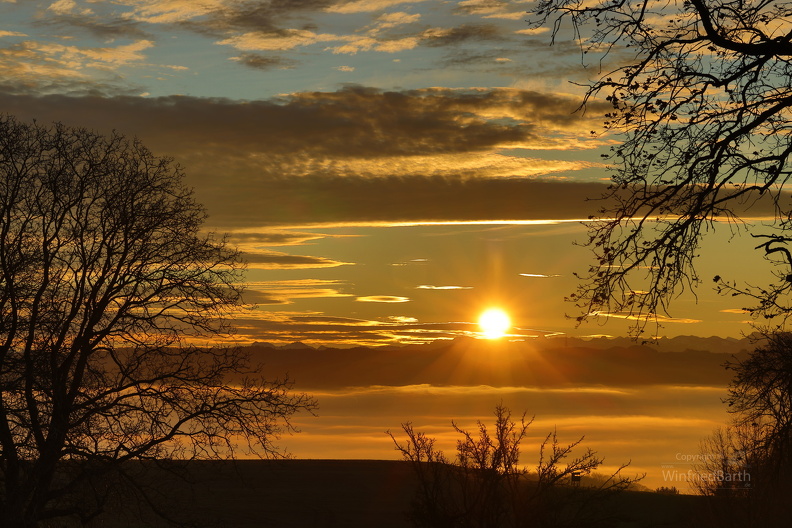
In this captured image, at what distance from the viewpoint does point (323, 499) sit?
209ft

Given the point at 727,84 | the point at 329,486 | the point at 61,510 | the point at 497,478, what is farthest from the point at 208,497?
the point at 727,84

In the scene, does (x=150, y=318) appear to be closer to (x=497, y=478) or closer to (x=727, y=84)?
(x=497, y=478)

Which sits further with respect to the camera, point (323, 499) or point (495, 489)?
point (323, 499)

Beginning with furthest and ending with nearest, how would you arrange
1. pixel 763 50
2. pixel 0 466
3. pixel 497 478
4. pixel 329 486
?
pixel 329 486 < pixel 0 466 < pixel 497 478 < pixel 763 50

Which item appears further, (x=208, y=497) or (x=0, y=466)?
(x=208, y=497)

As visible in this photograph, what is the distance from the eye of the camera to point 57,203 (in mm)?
20734

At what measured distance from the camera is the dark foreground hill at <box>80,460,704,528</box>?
53.4 m

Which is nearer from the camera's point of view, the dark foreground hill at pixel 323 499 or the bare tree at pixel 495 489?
the bare tree at pixel 495 489

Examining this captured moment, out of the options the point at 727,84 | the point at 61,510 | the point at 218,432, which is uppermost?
the point at 727,84

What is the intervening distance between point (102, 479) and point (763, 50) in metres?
17.0

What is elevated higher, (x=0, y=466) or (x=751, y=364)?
(x=751, y=364)

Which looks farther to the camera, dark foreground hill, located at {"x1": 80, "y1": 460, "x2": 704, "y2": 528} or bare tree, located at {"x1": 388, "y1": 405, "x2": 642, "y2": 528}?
dark foreground hill, located at {"x1": 80, "y1": 460, "x2": 704, "y2": 528}

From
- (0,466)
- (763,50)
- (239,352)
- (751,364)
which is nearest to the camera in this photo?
(763,50)

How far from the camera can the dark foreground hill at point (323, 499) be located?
53.4 m
